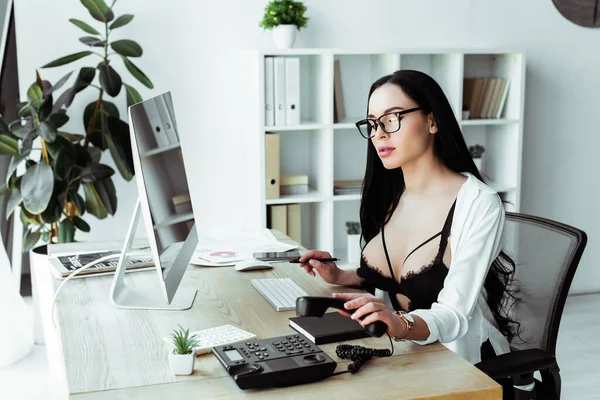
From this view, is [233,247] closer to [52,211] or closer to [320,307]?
[320,307]

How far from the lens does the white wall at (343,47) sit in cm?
371

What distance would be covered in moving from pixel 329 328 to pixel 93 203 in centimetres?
210

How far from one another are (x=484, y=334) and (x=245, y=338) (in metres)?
0.62

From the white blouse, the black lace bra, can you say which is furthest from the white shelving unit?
the white blouse

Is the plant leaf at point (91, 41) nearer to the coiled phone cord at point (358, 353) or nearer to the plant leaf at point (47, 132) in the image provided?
the plant leaf at point (47, 132)

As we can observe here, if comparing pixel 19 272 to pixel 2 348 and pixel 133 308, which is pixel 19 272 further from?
pixel 133 308

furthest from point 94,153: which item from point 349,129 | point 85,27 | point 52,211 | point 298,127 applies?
point 349,129

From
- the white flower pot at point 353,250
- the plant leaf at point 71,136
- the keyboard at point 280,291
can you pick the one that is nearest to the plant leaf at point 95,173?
the plant leaf at point 71,136

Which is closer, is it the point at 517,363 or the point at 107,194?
the point at 517,363

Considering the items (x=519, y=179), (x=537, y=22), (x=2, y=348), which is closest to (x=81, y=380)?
(x=2, y=348)

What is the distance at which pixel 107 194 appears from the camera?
3486 mm

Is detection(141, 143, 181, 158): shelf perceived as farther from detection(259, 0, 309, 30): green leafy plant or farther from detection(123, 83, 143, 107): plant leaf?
detection(259, 0, 309, 30): green leafy plant

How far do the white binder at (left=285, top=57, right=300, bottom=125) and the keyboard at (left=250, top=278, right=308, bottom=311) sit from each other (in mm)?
1710

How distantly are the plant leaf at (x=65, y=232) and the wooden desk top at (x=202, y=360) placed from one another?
136 cm
